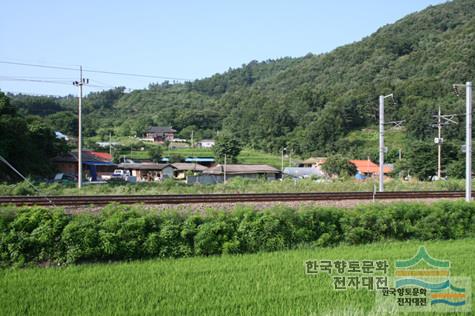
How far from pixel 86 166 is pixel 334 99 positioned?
5265 cm

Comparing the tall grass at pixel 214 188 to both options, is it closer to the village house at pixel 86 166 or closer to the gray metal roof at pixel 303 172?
the village house at pixel 86 166

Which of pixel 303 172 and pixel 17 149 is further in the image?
pixel 303 172

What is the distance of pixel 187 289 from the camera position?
766 cm

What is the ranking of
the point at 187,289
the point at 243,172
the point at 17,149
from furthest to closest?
1. the point at 243,172
2. the point at 17,149
3. the point at 187,289

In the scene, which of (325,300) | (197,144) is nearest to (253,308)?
(325,300)

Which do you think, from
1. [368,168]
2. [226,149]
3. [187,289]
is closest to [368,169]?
[368,168]

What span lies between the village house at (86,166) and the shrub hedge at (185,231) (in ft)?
116

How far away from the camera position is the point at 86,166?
4991 centimetres

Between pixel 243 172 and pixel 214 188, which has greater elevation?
pixel 243 172

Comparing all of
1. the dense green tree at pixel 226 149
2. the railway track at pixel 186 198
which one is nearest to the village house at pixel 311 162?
the dense green tree at pixel 226 149

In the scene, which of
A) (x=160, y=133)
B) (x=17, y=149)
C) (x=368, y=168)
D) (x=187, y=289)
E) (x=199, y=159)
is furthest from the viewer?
(x=160, y=133)

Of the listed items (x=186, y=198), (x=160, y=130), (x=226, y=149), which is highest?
(x=160, y=130)

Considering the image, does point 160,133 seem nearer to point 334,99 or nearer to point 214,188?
point 334,99

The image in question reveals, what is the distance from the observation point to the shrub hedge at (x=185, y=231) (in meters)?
9.57
